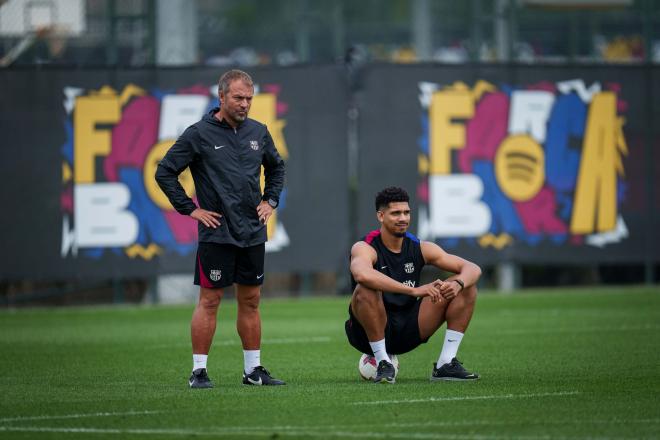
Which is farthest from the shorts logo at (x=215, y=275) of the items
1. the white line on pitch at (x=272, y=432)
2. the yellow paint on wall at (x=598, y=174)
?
the yellow paint on wall at (x=598, y=174)

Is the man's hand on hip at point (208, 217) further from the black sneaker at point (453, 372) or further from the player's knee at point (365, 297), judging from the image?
the black sneaker at point (453, 372)

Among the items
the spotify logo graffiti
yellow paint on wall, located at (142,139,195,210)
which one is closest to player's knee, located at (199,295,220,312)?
yellow paint on wall, located at (142,139,195,210)

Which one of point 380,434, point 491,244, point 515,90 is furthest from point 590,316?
point 380,434

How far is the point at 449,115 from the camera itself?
1986cm

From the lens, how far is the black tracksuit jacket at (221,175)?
30.3 feet

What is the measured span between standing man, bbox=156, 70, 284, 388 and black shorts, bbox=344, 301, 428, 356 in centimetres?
66

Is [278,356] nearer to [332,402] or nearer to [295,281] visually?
[332,402]

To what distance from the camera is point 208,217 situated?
918cm

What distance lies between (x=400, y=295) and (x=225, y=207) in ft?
4.81

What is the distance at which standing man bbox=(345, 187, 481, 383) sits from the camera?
361 inches

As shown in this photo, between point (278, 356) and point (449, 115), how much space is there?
28.3 feet

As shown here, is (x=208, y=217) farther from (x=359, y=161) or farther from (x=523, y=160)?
(x=523, y=160)

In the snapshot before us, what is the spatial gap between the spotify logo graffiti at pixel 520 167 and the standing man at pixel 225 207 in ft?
35.7

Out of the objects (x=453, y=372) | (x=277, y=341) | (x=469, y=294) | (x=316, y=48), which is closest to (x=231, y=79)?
(x=469, y=294)
